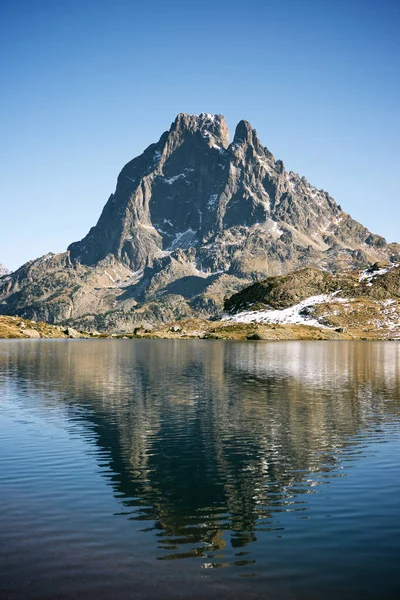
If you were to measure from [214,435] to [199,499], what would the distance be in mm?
19349

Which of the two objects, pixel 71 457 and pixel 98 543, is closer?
pixel 98 543

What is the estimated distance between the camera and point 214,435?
53750 millimetres

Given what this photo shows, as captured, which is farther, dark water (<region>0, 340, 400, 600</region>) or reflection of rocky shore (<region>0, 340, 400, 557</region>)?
reflection of rocky shore (<region>0, 340, 400, 557</region>)

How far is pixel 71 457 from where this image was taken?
4428 cm

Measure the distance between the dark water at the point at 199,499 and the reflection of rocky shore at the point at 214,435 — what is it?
191 mm

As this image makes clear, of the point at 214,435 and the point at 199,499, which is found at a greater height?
the point at 214,435

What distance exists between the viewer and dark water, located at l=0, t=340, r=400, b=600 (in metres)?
23.0

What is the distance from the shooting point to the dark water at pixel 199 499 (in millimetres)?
23031

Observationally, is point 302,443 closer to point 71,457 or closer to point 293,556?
point 71,457

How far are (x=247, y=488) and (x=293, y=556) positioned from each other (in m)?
11.2

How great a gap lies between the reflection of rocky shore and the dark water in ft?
0.63

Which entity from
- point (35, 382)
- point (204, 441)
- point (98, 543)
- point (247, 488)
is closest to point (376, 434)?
point (204, 441)

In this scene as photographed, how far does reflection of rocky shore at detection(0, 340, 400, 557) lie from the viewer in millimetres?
31641

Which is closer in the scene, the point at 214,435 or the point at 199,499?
the point at 199,499
